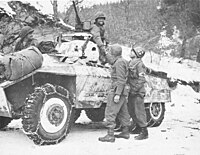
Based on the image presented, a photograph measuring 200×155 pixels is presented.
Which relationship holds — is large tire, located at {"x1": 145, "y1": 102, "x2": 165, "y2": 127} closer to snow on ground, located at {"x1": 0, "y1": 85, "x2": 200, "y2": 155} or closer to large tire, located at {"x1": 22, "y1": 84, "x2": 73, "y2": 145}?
snow on ground, located at {"x1": 0, "y1": 85, "x2": 200, "y2": 155}

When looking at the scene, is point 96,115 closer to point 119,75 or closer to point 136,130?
point 136,130

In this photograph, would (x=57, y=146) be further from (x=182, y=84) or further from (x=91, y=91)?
(x=182, y=84)

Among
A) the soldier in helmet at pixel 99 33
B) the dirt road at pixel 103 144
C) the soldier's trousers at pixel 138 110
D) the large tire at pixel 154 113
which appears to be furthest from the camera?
the large tire at pixel 154 113

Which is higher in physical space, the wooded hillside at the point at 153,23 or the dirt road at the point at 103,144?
the wooded hillside at the point at 153,23

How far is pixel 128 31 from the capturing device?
108ft

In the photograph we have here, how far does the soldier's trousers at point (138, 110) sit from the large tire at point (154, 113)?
1.25 meters

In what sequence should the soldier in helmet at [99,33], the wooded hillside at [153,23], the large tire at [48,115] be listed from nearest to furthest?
the large tire at [48,115], the soldier in helmet at [99,33], the wooded hillside at [153,23]

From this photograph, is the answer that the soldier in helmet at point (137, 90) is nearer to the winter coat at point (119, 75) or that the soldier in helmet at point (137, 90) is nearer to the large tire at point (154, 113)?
the winter coat at point (119, 75)

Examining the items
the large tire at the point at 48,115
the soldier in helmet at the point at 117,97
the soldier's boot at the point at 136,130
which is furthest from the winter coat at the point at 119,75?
the soldier's boot at the point at 136,130

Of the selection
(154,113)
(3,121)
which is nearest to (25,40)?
(3,121)

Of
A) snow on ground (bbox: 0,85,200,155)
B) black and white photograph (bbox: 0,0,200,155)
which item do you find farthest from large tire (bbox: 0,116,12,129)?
snow on ground (bbox: 0,85,200,155)

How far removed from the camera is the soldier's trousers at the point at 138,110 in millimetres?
7273

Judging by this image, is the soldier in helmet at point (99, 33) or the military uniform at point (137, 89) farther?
the soldier in helmet at point (99, 33)

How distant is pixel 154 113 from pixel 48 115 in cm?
326
